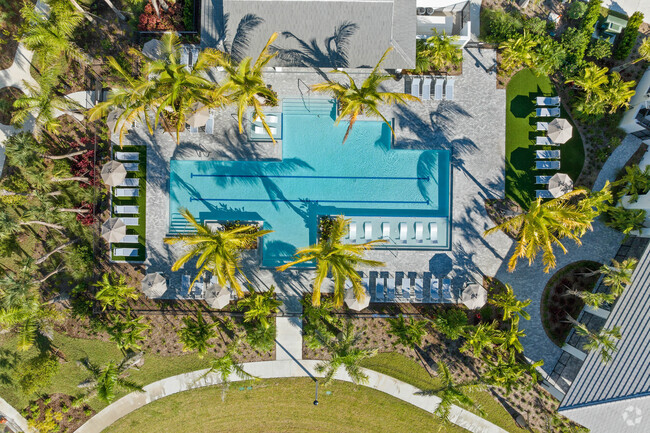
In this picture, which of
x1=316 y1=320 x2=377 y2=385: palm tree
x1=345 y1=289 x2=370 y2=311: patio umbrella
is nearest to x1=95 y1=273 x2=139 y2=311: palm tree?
x1=316 y1=320 x2=377 y2=385: palm tree

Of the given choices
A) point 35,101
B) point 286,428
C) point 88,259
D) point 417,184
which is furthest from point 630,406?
point 35,101

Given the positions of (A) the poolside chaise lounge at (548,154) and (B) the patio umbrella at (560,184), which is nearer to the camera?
(B) the patio umbrella at (560,184)

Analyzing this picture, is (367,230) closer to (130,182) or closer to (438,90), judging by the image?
(438,90)

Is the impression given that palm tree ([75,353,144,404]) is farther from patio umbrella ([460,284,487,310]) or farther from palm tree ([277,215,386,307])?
patio umbrella ([460,284,487,310])

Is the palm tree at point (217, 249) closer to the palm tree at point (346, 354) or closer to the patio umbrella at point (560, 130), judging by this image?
the palm tree at point (346, 354)

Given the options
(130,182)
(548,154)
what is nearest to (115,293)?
(130,182)

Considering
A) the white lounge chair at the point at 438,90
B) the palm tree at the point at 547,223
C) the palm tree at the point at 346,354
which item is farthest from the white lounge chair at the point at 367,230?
the white lounge chair at the point at 438,90

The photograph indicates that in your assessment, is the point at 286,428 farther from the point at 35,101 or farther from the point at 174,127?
the point at 35,101
